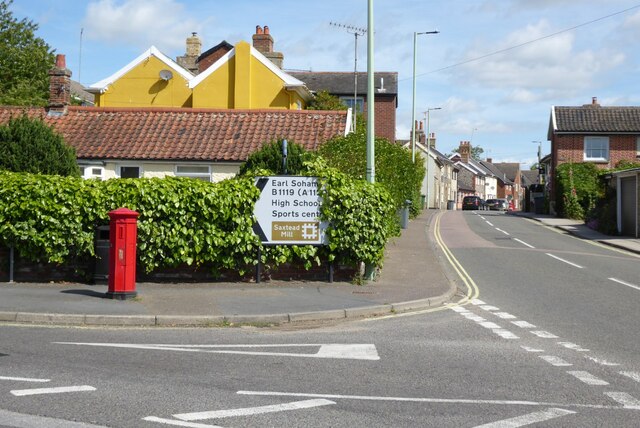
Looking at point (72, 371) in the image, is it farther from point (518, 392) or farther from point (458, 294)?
point (458, 294)

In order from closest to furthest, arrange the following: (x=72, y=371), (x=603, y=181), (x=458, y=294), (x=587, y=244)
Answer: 1. (x=72, y=371)
2. (x=458, y=294)
3. (x=587, y=244)
4. (x=603, y=181)

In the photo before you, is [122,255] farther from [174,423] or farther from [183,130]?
[183,130]

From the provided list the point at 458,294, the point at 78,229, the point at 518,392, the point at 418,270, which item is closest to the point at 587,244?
the point at 418,270

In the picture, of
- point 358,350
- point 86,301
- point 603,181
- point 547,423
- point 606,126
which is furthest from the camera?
point 606,126

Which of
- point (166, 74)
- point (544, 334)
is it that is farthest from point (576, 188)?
point (544, 334)

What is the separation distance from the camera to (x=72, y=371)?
7.50m

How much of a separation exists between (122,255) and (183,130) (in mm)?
12678

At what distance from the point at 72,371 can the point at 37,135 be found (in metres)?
12.0

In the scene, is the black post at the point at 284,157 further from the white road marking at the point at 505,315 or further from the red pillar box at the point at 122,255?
the white road marking at the point at 505,315

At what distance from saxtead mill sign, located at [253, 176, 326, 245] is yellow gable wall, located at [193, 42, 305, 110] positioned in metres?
22.3

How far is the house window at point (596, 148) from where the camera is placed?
166 feet

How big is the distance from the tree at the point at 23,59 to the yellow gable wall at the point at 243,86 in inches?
665

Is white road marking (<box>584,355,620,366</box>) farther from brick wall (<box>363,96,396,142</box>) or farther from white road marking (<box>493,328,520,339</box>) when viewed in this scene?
brick wall (<box>363,96,396,142</box>)

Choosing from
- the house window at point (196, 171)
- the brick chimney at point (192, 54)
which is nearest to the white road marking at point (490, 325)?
the house window at point (196, 171)
